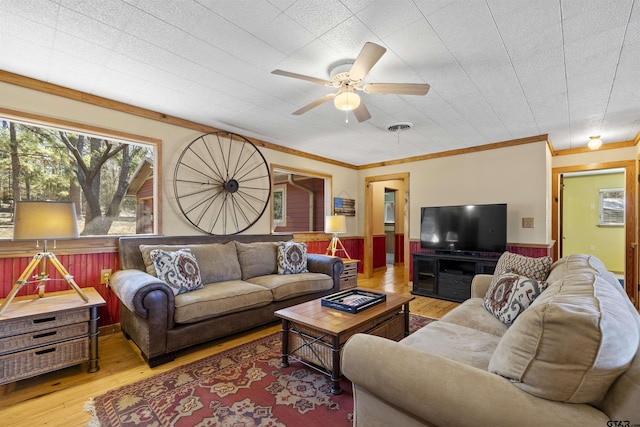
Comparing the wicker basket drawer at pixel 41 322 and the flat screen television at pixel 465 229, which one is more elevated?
the flat screen television at pixel 465 229

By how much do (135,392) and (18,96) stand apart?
263cm

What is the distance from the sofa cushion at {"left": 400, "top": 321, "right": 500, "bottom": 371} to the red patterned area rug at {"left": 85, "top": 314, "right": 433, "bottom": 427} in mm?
619

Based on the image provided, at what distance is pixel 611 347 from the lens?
0.84m

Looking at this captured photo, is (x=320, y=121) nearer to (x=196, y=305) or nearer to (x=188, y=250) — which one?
(x=188, y=250)

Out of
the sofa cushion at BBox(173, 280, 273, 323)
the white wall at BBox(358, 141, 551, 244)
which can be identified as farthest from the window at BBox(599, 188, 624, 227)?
the sofa cushion at BBox(173, 280, 273, 323)

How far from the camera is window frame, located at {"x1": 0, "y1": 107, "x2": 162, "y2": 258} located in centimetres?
251

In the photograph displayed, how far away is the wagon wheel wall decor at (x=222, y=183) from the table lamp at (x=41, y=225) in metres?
1.30

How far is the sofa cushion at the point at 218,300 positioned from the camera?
2.46 m

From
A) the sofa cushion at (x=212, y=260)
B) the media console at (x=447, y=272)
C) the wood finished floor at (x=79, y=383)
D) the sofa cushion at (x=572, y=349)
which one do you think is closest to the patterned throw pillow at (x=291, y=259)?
the sofa cushion at (x=212, y=260)

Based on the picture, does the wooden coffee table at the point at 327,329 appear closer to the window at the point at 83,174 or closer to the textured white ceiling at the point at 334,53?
the textured white ceiling at the point at 334,53

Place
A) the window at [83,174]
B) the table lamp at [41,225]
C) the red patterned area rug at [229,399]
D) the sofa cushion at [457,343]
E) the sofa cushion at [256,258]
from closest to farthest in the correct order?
the sofa cushion at [457,343]
the red patterned area rug at [229,399]
the table lamp at [41,225]
the window at [83,174]
the sofa cushion at [256,258]

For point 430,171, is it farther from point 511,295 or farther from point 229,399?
point 229,399

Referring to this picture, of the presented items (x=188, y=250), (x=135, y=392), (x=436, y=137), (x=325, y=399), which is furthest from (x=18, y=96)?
(x=436, y=137)

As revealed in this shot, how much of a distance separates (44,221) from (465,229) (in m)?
4.73
